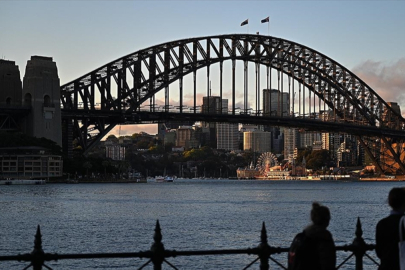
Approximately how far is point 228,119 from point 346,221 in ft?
191

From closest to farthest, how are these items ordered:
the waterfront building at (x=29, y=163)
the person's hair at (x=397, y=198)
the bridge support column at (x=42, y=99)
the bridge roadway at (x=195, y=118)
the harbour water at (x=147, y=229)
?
the person's hair at (x=397, y=198) < the harbour water at (x=147, y=229) < the bridge roadway at (x=195, y=118) < the waterfront building at (x=29, y=163) < the bridge support column at (x=42, y=99)

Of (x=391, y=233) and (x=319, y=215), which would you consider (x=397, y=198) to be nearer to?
(x=391, y=233)

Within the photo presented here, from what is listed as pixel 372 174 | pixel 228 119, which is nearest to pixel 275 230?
pixel 228 119

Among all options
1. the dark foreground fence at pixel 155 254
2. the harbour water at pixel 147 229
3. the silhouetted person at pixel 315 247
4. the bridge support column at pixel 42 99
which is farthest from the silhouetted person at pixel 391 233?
the bridge support column at pixel 42 99

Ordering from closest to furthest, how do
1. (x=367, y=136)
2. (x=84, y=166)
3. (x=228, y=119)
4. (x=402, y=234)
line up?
(x=402, y=234) → (x=228, y=119) → (x=84, y=166) → (x=367, y=136)

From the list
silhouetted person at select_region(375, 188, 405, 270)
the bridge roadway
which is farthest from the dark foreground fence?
the bridge roadway

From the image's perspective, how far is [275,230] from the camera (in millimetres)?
36906

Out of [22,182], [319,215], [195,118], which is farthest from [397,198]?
[22,182]

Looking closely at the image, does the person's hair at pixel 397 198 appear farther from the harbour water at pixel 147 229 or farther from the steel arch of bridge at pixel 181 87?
the steel arch of bridge at pixel 181 87

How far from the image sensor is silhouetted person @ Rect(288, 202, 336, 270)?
313 inches

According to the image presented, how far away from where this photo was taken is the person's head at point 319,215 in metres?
7.91

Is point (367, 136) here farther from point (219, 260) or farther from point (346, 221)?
point (219, 260)

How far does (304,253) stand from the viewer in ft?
26.2

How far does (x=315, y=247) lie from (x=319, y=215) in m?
0.32
